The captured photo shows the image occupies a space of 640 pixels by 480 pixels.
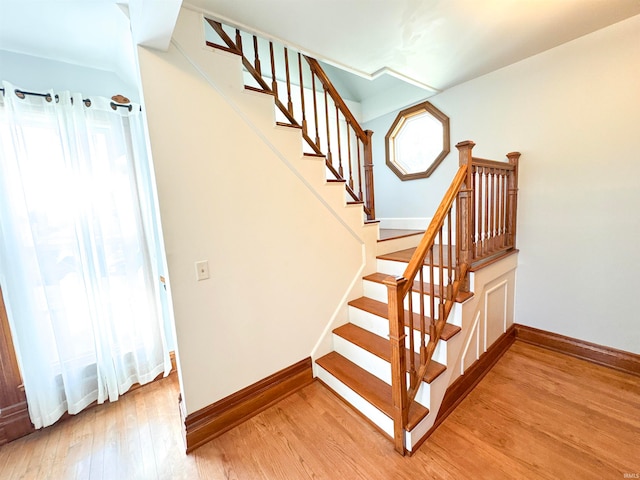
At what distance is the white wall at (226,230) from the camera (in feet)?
4.78

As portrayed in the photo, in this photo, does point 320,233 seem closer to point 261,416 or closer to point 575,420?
point 261,416

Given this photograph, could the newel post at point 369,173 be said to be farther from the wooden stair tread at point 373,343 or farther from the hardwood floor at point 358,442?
the hardwood floor at point 358,442

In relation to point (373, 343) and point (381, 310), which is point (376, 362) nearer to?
point (373, 343)

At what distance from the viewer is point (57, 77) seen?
1775 millimetres

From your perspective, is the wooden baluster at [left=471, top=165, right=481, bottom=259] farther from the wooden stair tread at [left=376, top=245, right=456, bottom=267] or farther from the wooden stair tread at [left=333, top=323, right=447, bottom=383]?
the wooden stair tread at [left=333, top=323, right=447, bottom=383]

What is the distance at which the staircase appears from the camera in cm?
154

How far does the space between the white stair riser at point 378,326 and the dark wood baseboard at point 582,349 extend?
148 centimetres

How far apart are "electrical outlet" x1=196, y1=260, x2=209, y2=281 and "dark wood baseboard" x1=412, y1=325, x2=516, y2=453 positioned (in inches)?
63.4

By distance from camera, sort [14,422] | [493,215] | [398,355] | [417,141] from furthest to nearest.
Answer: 1. [417,141]
2. [493,215]
3. [14,422]
4. [398,355]

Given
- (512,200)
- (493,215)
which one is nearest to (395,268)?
(493,215)

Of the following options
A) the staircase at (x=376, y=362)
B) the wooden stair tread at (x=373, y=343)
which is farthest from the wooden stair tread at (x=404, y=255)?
the wooden stair tread at (x=373, y=343)

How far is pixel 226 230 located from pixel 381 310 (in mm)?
1372

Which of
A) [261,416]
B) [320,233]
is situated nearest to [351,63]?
[320,233]

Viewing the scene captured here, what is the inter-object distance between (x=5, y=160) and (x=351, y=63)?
256cm
